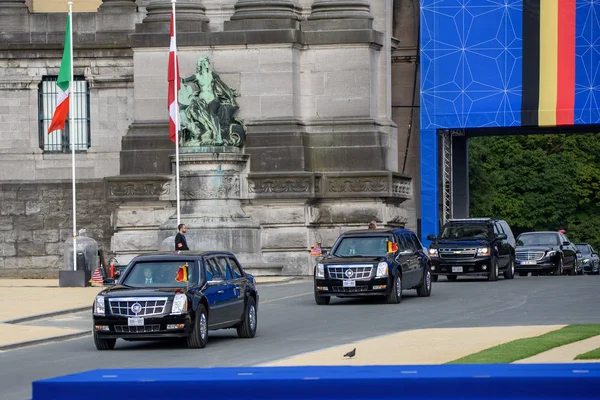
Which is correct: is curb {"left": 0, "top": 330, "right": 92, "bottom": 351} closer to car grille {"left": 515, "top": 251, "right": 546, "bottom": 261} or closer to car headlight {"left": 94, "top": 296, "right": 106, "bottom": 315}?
car headlight {"left": 94, "top": 296, "right": 106, "bottom": 315}

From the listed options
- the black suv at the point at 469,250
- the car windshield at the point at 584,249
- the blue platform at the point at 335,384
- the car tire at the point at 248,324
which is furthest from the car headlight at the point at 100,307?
the car windshield at the point at 584,249

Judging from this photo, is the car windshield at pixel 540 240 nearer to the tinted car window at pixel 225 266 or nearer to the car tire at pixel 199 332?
the tinted car window at pixel 225 266

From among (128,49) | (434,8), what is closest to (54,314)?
(128,49)

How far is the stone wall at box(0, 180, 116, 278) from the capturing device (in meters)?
48.3

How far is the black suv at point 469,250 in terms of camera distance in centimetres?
4091

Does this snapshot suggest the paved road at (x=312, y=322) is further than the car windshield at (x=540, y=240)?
No

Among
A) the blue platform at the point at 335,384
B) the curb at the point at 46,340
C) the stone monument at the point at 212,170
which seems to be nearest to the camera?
the blue platform at the point at 335,384

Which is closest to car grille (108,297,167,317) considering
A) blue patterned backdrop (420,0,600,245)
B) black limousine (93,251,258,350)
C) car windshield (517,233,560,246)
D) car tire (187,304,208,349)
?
black limousine (93,251,258,350)

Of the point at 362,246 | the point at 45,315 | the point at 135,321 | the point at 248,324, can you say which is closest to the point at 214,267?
the point at 248,324

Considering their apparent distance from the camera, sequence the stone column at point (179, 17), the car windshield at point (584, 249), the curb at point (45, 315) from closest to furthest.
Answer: the curb at point (45, 315) < the stone column at point (179, 17) < the car windshield at point (584, 249)

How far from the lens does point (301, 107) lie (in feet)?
154

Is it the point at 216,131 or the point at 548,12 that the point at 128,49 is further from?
the point at 548,12

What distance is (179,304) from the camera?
2206cm

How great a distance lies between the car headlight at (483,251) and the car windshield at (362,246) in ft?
29.6
